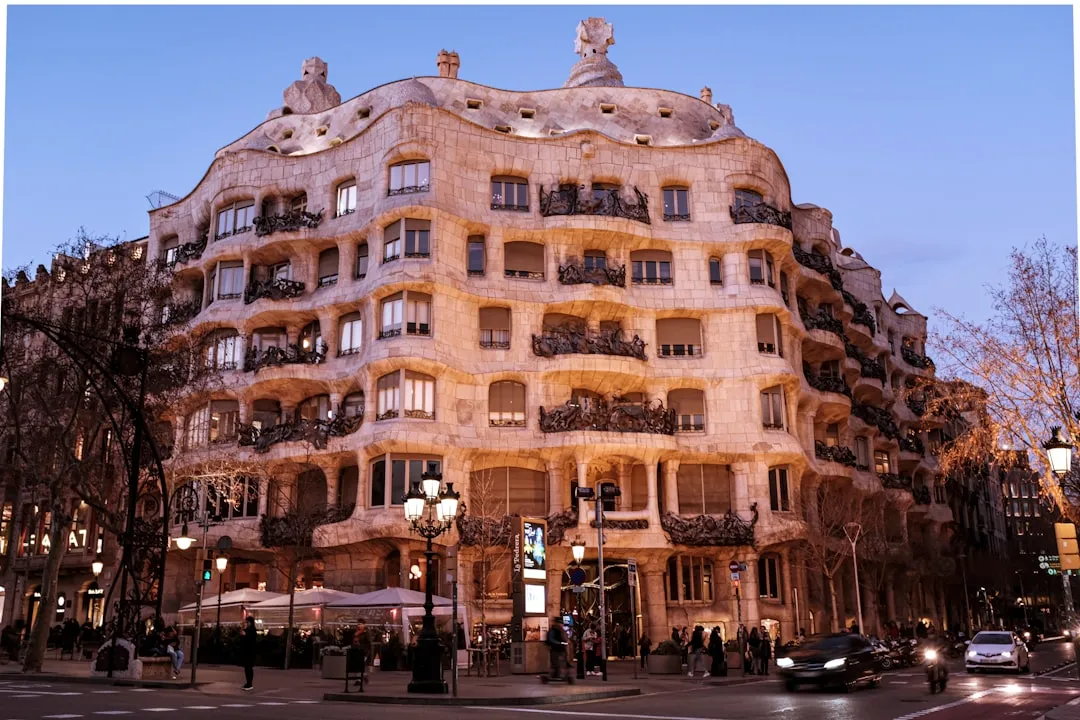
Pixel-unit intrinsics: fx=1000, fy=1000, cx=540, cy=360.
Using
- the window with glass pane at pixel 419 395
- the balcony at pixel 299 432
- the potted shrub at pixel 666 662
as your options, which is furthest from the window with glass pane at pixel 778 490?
the balcony at pixel 299 432

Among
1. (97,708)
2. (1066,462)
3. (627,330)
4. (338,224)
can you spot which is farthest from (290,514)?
(1066,462)

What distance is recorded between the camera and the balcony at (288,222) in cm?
4666

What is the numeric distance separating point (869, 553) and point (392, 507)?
85.1ft

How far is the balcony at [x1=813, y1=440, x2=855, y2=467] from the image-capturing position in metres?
49.4

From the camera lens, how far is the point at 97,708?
1670 centimetres

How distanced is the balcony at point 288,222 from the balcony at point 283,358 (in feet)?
18.6

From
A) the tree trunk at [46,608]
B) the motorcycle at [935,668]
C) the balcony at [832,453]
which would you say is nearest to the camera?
the motorcycle at [935,668]

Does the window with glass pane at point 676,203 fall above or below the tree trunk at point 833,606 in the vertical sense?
above

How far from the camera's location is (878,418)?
58906 millimetres

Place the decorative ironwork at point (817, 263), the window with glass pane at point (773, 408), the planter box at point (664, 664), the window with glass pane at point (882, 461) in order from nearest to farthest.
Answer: the planter box at point (664, 664) < the window with glass pane at point (773, 408) < the decorative ironwork at point (817, 263) < the window with glass pane at point (882, 461)

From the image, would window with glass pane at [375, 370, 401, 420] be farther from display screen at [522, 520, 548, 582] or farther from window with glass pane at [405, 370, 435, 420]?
display screen at [522, 520, 548, 582]

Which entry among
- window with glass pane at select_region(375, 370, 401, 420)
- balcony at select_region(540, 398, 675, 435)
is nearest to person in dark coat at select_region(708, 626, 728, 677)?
balcony at select_region(540, 398, 675, 435)

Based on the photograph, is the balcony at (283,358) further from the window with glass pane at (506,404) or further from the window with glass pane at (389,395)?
the window with glass pane at (506,404)

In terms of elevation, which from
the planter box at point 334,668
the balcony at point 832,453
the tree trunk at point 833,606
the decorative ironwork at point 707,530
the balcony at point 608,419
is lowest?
the planter box at point 334,668
